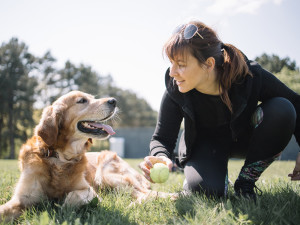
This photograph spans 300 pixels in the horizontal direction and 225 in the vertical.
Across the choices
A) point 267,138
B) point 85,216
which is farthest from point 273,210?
point 85,216

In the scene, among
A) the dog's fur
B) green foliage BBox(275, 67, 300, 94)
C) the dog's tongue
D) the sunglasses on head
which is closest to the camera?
the sunglasses on head

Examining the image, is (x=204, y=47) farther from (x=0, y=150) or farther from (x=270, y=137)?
(x=0, y=150)

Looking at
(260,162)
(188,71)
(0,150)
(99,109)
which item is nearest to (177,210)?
(260,162)

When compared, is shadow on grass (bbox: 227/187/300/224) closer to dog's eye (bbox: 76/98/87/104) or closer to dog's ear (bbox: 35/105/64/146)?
dog's ear (bbox: 35/105/64/146)

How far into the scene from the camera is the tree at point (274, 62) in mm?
19219

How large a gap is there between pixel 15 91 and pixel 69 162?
2405cm

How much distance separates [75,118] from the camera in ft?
9.71

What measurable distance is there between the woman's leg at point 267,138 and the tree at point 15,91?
2417 centimetres

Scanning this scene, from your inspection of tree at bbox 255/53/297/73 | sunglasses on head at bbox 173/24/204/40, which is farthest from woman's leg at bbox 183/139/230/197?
tree at bbox 255/53/297/73

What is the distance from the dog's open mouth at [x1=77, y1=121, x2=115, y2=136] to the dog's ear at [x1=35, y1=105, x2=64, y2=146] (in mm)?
263

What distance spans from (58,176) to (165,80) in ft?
4.55

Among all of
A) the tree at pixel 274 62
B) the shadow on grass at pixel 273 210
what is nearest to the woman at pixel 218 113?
the shadow on grass at pixel 273 210

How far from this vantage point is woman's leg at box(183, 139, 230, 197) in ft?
7.98

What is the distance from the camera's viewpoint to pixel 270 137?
231 centimetres
